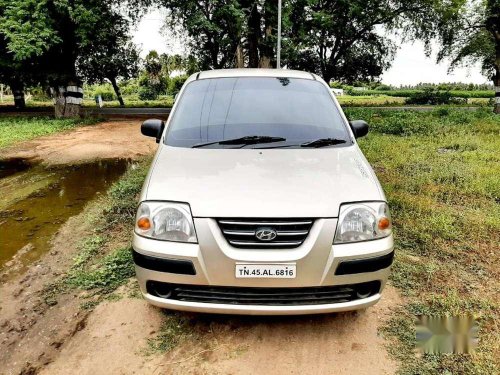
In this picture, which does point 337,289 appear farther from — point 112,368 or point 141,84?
point 141,84

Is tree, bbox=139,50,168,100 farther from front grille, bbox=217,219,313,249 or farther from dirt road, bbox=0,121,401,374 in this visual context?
front grille, bbox=217,219,313,249

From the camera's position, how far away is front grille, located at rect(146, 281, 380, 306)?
8.24 ft

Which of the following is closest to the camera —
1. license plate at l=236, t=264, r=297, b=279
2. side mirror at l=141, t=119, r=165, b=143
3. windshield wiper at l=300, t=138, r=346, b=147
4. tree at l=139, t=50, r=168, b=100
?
license plate at l=236, t=264, r=297, b=279

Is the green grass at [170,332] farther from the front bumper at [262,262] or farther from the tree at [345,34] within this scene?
the tree at [345,34]

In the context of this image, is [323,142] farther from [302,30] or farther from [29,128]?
[302,30]

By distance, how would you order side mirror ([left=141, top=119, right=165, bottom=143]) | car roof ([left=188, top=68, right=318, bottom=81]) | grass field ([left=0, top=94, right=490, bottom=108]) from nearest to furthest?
side mirror ([left=141, top=119, right=165, bottom=143]), car roof ([left=188, top=68, right=318, bottom=81]), grass field ([left=0, top=94, right=490, bottom=108])

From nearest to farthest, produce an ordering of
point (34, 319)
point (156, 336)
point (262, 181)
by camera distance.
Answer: point (262, 181) < point (156, 336) < point (34, 319)

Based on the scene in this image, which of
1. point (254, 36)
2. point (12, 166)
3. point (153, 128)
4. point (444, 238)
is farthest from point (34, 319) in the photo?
point (254, 36)

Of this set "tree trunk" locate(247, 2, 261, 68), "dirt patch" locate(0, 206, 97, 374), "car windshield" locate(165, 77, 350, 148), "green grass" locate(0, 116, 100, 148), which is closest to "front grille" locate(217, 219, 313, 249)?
"car windshield" locate(165, 77, 350, 148)

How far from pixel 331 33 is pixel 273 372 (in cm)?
2208

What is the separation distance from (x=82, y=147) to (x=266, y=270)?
968 centimetres

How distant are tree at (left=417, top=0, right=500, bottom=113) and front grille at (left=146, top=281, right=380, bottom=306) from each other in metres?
20.3

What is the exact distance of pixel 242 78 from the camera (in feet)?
13.4

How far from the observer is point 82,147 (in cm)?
1088
